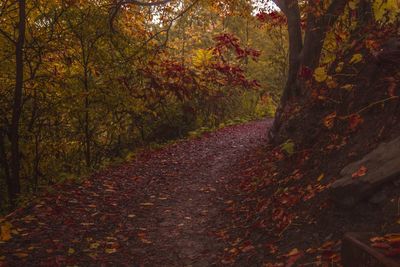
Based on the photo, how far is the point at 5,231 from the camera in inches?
203

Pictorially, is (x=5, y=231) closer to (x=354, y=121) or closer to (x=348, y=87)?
(x=354, y=121)

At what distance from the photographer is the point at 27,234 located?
525cm

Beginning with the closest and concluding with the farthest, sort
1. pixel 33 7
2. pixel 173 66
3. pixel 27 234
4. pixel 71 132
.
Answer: pixel 27 234 < pixel 33 7 < pixel 71 132 < pixel 173 66

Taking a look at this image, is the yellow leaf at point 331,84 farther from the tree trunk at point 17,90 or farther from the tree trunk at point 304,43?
the tree trunk at point 17,90

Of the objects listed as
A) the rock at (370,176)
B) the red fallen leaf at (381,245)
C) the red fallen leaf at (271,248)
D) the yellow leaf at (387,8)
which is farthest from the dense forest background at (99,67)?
the red fallen leaf at (381,245)

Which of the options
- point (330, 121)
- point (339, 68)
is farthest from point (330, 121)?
point (339, 68)

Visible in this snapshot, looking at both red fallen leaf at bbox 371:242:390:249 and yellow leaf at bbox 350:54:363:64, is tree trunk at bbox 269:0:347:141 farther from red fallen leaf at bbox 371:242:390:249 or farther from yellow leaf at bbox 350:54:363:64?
red fallen leaf at bbox 371:242:390:249

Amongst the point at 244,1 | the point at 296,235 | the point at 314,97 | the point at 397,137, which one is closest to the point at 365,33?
the point at 314,97

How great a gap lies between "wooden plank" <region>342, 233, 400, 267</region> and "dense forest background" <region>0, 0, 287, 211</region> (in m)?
6.13

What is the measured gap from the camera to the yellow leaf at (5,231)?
16.5 feet

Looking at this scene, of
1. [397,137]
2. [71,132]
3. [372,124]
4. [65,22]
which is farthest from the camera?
[71,132]

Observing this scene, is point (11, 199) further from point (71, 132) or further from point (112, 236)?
point (112, 236)

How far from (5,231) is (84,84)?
15.6ft

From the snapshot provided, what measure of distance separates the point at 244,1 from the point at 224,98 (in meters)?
6.26
